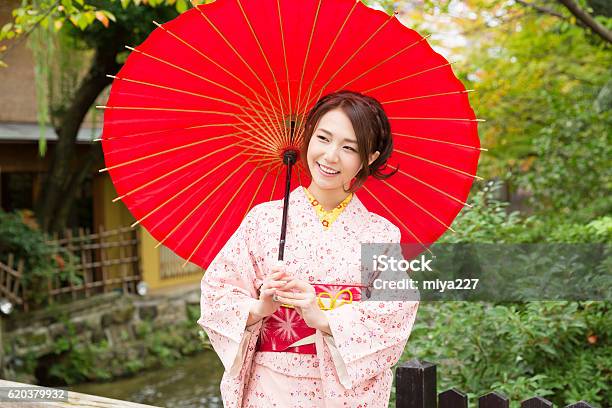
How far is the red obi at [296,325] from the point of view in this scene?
6.80 feet

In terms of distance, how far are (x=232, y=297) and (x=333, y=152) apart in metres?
0.52

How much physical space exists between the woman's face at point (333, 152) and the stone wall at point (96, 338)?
24.4ft

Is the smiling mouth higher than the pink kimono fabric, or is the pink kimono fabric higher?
the smiling mouth

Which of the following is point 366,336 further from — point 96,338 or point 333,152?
point 96,338

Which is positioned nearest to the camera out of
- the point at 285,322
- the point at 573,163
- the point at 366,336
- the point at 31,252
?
the point at 366,336

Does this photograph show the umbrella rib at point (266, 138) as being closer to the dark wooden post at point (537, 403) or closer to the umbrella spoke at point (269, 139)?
the umbrella spoke at point (269, 139)

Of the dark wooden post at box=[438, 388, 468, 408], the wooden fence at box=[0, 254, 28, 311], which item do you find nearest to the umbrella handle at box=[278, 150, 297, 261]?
the dark wooden post at box=[438, 388, 468, 408]

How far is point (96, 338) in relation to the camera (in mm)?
10188

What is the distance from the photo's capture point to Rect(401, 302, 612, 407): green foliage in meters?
3.51

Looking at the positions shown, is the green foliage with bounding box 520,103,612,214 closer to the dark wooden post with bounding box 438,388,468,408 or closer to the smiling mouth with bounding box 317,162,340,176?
the dark wooden post with bounding box 438,388,468,408

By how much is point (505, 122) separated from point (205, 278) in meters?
7.27

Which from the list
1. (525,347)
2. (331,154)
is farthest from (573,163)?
(331,154)

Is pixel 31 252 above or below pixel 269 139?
below

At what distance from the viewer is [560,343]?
→ 12.0 ft
